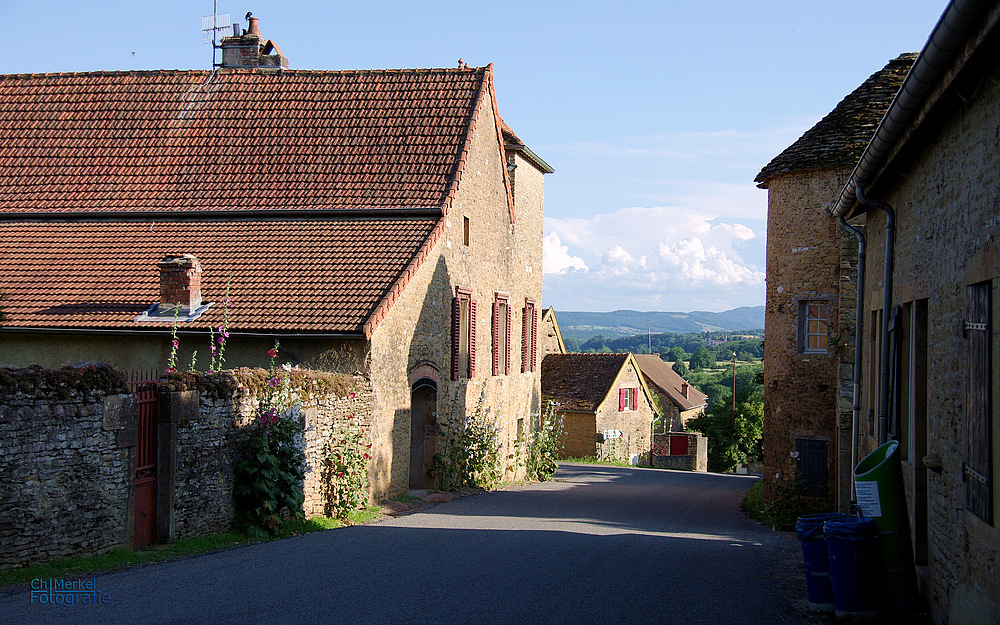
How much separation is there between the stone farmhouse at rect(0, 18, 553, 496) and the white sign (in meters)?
9.44

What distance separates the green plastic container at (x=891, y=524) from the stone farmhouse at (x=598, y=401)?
117ft

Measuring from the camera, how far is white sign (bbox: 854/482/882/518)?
28.0 feet

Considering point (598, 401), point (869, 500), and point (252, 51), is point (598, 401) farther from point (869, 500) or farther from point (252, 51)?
point (869, 500)

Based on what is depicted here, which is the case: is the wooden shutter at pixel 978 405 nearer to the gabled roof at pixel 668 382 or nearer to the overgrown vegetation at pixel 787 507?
the overgrown vegetation at pixel 787 507

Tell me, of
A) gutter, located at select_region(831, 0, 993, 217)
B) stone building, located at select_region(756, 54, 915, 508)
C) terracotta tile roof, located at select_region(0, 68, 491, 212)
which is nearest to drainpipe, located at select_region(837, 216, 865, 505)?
gutter, located at select_region(831, 0, 993, 217)

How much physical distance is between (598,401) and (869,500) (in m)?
38.1

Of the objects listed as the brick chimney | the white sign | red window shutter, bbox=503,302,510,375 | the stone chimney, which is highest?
the stone chimney

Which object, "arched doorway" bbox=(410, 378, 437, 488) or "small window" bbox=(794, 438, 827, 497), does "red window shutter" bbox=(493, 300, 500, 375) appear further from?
"small window" bbox=(794, 438, 827, 497)

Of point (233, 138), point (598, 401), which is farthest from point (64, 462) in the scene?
point (598, 401)

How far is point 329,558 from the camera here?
1073cm

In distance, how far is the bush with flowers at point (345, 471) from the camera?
47.6ft

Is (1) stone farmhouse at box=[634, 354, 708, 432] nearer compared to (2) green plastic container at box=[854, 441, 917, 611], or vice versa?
(2) green plastic container at box=[854, 441, 917, 611]

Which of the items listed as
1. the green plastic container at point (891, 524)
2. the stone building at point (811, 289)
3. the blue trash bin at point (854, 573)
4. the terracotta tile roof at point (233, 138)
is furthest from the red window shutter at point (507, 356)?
the blue trash bin at point (854, 573)

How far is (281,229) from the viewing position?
19906 mm
